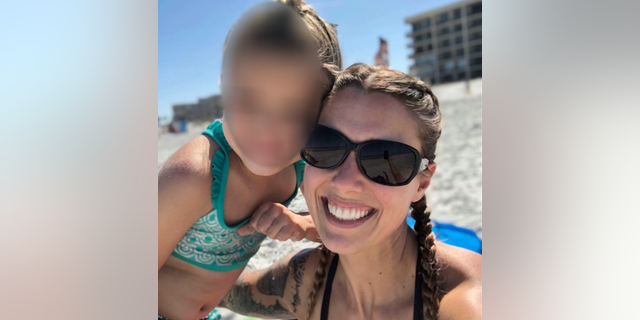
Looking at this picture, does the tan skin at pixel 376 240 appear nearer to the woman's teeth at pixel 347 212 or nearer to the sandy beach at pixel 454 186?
the woman's teeth at pixel 347 212


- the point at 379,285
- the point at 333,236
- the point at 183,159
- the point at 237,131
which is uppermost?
the point at 237,131

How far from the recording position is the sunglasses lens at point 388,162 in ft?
4.26

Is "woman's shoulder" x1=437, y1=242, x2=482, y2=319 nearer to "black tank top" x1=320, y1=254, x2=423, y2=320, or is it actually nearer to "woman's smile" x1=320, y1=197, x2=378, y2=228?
"black tank top" x1=320, y1=254, x2=423, y2=320

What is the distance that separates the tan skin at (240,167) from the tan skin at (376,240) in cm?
14

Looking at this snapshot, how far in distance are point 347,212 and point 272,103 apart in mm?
485

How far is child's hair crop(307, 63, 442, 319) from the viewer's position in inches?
53.1

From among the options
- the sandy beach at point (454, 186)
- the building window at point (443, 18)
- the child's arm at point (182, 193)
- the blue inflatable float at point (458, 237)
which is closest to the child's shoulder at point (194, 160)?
the child's arm at point (182, 193)

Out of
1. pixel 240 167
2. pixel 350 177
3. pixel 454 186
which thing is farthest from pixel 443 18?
pixel 350 177

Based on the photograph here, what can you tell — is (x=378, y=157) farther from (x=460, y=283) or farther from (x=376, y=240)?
(x=460, y=283)

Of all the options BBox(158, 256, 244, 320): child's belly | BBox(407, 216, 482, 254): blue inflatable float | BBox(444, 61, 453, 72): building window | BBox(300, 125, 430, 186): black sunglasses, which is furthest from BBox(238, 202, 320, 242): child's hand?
BBox(444, 61, 453, 72): building window
